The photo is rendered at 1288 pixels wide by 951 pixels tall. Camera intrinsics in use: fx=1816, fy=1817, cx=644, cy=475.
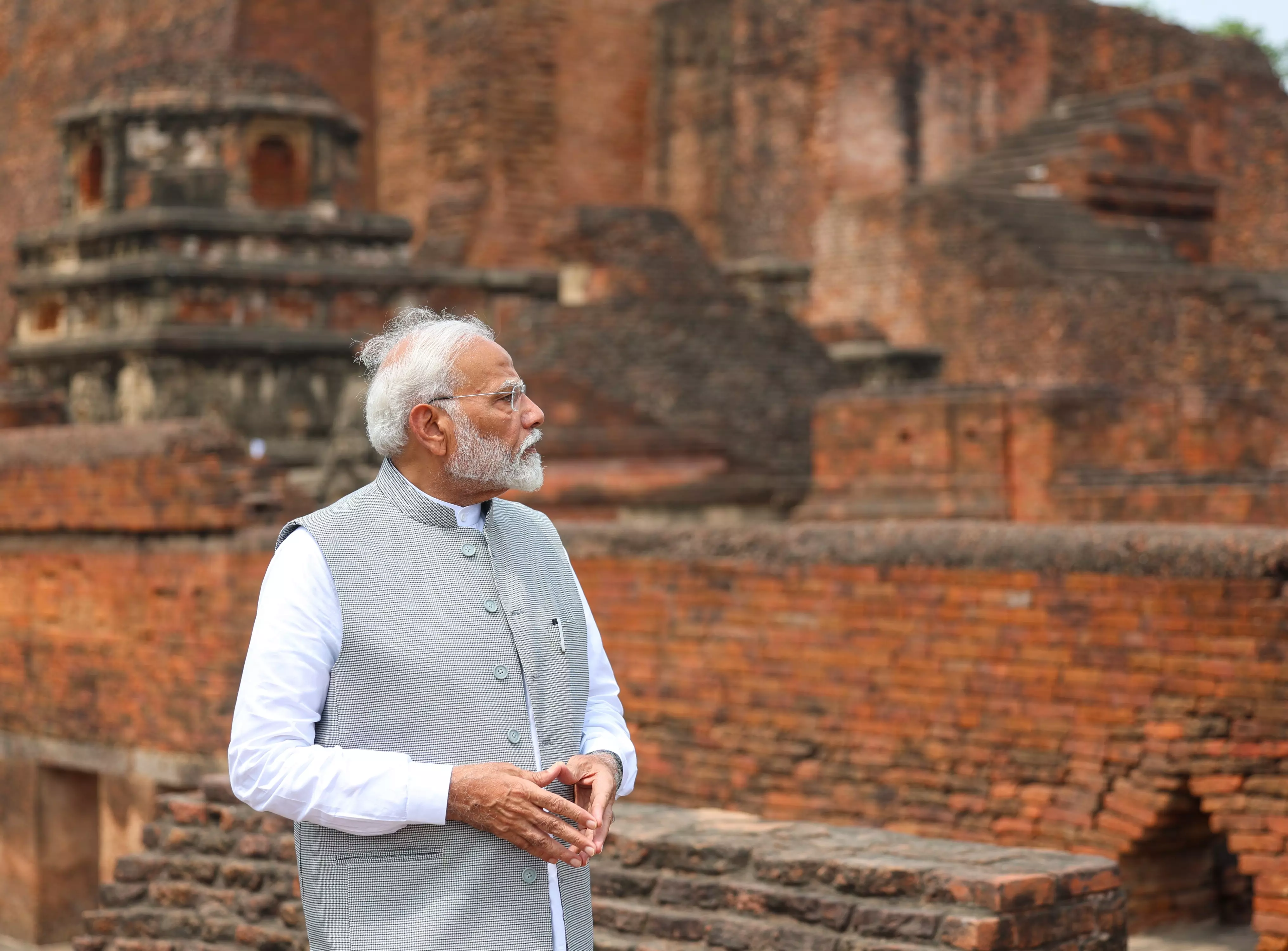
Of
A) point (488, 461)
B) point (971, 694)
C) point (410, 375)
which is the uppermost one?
point (410, 375)

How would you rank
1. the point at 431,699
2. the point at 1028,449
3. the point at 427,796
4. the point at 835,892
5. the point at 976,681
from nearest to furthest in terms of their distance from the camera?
1. the point at 427,796
2. the point at 431,699
3. the point at 835,892
4. the point at 976,681
5. the point at 1028,449

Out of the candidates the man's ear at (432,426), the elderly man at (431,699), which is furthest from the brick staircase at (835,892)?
the man's ear at (432,426)

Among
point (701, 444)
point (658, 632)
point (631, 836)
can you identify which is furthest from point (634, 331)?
point (631, 836)

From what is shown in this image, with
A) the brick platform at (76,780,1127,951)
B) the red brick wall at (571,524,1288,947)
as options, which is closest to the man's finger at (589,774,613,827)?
the brick platform at (76,780,1127,951)

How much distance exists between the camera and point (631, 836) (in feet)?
13.9

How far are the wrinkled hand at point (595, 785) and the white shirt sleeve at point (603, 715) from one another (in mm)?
64

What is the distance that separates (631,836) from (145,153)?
9.22m

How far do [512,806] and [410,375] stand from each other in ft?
2.12

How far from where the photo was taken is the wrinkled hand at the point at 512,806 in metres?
2.43

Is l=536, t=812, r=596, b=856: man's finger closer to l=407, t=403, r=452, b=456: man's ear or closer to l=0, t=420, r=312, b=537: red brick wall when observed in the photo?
l=407, t=403, r=452, b=456: man's ear

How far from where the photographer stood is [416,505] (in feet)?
8.72

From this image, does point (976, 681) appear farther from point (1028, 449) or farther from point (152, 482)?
point (152, 482)

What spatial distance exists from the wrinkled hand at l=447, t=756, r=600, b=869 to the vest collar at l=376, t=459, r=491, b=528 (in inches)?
15.2

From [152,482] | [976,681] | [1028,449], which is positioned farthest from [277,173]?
[976,681]
